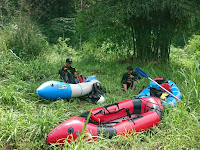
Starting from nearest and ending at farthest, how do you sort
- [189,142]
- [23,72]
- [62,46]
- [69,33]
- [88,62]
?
[189,142] < [23,72] < [88,62] < [62,46] < [69,33]

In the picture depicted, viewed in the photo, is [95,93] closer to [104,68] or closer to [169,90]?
[169,90]

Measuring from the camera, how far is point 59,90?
393cm

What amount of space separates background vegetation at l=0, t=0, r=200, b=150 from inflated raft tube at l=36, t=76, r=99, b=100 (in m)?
0.15

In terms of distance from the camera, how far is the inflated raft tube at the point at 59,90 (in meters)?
3.82

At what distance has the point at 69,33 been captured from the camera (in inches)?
542

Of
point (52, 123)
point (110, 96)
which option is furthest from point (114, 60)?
point (52, 123)

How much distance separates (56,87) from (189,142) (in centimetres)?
254

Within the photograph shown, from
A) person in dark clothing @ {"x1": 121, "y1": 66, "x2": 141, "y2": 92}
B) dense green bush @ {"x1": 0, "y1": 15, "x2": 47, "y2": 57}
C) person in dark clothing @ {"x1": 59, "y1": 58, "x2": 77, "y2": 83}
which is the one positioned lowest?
person in dark clothing @ {"x1": 121, "y1": 66, "x2": 141, "y2": 92}

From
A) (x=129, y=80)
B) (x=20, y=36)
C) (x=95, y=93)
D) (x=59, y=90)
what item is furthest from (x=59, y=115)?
(x=20, y=36)

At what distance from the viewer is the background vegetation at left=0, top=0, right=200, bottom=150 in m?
2.75

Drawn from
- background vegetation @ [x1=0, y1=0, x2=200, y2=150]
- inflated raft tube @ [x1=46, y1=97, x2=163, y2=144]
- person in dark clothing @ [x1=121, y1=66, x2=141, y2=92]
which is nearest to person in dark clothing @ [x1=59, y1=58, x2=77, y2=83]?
background vegetation @ [x1=0, y1=0, x2=200, y2=150]

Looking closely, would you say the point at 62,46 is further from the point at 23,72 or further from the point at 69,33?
the point at 23,72

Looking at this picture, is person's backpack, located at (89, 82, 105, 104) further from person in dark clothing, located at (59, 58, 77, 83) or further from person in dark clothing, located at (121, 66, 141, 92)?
person in dark clothing, located at (121, 66, 141, 92)

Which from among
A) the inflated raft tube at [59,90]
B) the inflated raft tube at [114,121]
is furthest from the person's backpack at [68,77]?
the inflated raft tube at [114,121]
